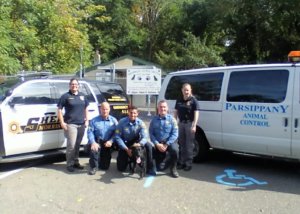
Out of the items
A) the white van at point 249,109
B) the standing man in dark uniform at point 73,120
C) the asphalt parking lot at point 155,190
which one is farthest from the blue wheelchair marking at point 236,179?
the standing man in dark uniform at point 73,120

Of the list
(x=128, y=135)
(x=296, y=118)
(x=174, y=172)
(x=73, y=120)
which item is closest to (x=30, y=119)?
(x=73, y=120)

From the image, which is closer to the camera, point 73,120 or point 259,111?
point 259,111

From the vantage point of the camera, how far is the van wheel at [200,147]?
8680mm

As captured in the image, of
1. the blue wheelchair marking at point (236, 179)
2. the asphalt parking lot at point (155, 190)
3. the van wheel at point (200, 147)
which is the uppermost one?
the van wheel at point (200, 147)

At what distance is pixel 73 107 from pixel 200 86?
2.49 meters

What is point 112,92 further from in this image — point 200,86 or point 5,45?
point 5,45

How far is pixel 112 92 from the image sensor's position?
10.4m

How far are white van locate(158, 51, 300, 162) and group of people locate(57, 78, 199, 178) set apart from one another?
20.0 inches

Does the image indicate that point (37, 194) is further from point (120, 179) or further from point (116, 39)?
point (116, 39)

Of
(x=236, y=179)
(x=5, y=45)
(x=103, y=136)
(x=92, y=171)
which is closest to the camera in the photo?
(x=236, y=179)

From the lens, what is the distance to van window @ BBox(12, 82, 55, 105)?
8.09 metres

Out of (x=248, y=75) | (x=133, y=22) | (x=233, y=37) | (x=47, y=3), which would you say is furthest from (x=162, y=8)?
(x=248, y=75)

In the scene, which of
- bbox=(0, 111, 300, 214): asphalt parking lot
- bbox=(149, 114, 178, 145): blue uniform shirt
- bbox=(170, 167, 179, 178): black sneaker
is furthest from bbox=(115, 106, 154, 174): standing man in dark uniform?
bbox=(170, 167, 179, 178): black sneaker

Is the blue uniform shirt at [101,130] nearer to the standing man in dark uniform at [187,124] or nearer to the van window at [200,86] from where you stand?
the standing man in dark uniform at [187,124]
